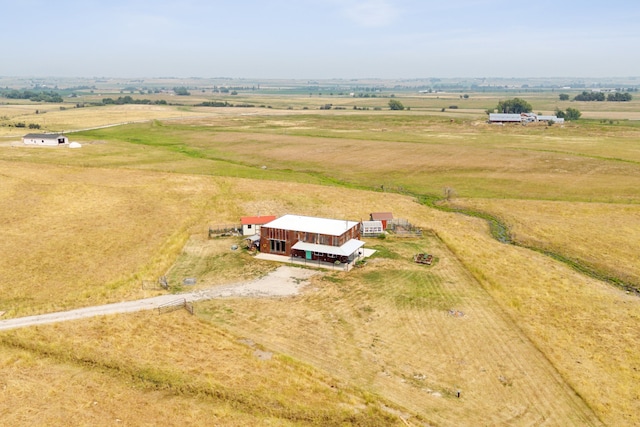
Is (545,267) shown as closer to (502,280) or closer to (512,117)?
(502,280)

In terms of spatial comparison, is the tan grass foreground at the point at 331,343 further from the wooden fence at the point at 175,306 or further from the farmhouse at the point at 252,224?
the farmhouse at the point at 252,224

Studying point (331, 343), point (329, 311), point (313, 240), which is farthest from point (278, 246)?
point (331, 343)

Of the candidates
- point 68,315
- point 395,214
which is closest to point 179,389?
point 68,315

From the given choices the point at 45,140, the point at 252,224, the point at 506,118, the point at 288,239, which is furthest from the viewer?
the point at 506,118

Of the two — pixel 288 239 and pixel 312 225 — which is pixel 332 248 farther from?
pixel 288 239

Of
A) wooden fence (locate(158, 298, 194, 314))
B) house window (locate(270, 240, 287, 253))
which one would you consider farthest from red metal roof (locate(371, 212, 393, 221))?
wooden fence (locate(158, 298, 194, 314))

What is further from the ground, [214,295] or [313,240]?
[313,240]
